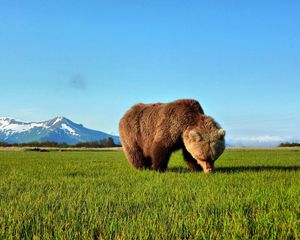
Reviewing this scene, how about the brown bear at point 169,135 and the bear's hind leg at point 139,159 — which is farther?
the bear's hind leg at point 139,159

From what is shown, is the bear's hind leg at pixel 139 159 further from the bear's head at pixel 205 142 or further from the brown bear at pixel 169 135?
the bear's head at pixel 205 142

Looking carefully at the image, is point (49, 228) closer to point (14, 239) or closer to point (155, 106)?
point (14, 239)

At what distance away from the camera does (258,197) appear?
6254mm

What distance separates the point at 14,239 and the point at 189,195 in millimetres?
3400

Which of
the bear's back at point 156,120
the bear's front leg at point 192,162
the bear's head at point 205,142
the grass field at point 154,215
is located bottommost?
the grass field at point 154,215

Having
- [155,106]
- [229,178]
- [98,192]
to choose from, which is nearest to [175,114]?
[155,106]

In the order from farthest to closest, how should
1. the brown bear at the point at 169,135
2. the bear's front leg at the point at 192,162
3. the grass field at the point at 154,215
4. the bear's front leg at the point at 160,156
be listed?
the bear's front leg at the point at 192,162 → the bear's front leg at the point at 160,156 → the brown bear at the point at 169,135 → the grass field at the point at 154,215

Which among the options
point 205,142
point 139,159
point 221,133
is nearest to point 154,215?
point 205,142

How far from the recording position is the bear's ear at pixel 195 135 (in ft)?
36.9

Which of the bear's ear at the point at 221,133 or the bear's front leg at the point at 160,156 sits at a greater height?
the bear's ear at the point at 221,133

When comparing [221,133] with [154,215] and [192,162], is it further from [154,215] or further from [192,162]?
[154,215]

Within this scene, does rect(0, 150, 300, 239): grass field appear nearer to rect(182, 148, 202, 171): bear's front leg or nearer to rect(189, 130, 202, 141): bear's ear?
rect(189, 130, 202, 141): bear's ear

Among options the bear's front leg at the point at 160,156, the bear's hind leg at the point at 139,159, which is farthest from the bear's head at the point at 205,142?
the bear's hind leg at the point at 139,159

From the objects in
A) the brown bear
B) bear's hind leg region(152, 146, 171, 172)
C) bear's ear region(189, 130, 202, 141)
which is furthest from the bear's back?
bear's ear region(189, 130, 202, 141)
